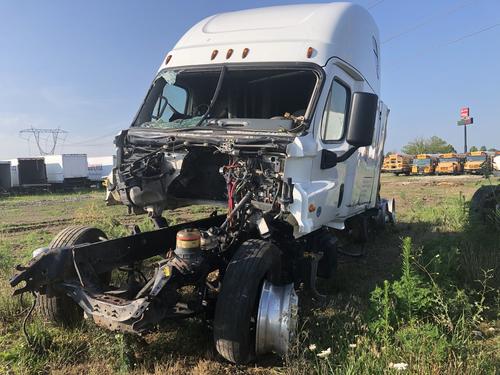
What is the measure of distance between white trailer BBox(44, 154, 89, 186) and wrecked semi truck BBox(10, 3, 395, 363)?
3418cm

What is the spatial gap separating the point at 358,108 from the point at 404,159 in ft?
150

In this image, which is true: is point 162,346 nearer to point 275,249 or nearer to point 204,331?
point 204,331

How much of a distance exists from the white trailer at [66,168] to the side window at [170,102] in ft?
114

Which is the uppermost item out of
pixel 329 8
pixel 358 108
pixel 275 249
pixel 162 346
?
pixel 329 8

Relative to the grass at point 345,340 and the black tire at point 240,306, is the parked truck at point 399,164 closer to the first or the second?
the grass at point 345,340

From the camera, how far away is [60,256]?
3.80 meters

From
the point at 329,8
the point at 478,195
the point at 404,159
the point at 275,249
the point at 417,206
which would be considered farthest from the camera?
the point at 404,159

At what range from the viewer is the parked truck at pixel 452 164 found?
44844 mm

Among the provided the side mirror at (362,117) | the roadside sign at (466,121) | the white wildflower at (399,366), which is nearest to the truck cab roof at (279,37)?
the side mirror at (362,117)

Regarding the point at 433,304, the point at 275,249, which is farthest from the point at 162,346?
the point at 433,304

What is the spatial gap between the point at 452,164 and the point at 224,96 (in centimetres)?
4425

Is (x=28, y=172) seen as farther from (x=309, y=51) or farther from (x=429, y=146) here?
(x=429, y=146)

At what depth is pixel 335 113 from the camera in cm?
538

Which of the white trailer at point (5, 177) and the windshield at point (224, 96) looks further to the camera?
the white trailer at point (5, 177)
